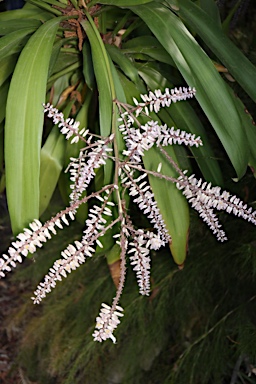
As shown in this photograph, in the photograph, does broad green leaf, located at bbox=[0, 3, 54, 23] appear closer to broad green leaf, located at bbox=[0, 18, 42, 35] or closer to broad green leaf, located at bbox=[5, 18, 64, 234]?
broad green leaf, located at bbox=[0, 18, 42, 35]

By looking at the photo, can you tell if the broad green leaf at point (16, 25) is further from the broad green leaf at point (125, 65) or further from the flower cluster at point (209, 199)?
the flower cluster at point (209, 199)

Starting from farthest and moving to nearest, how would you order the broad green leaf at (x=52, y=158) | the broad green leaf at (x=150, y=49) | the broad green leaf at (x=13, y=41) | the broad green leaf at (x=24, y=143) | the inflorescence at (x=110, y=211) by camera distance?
the broad green leaf at (x=52, y=158) < the broad green leaf at (x=150, y=49) < the broad green leaf at (x=13, y=41) < the broad green leaf at (x=24, y=143) < the inflorescence at (x=110, y=211)

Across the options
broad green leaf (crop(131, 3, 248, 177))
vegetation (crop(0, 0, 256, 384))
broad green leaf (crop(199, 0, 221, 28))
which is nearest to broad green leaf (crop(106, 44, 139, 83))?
vegetation (crop(0, 0, 256, 384))

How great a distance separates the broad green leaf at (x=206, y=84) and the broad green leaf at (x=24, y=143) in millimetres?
208

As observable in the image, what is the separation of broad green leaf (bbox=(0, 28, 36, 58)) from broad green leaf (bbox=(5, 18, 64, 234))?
0.10m

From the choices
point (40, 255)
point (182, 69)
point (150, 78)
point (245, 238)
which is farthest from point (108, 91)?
point (40, 255)

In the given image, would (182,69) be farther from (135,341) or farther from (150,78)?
(135,341)

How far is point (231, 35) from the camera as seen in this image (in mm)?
1449

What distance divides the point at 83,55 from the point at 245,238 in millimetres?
577

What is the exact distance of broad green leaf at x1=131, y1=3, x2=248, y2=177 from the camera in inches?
33.4

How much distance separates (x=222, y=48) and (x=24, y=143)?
0.38 metres

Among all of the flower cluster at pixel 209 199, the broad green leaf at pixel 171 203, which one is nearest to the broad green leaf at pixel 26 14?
the broad green leaf at pixel 171 203

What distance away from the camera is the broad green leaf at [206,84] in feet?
2.78

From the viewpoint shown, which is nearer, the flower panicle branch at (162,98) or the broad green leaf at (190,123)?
the flower panicle branch at (162,98)
